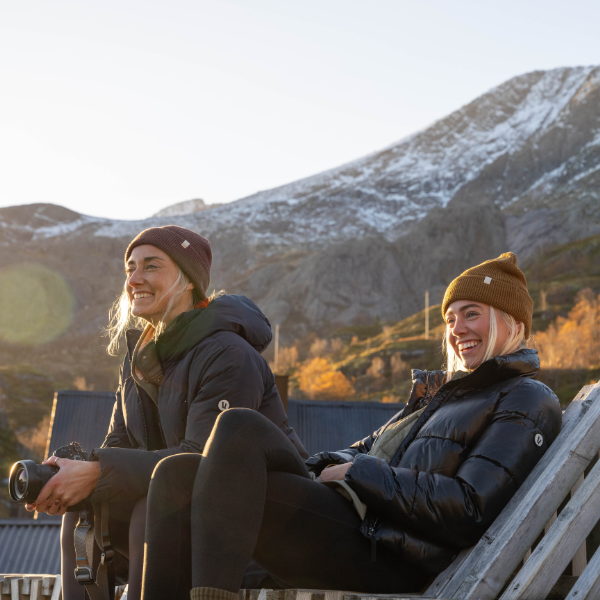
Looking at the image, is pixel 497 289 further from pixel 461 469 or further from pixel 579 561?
pixel 579 561

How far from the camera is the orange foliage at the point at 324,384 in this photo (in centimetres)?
4844

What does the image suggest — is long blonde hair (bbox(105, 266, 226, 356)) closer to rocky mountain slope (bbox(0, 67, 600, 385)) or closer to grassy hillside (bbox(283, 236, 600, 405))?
grassy hillside (bbox(283, 236, 600, 405))

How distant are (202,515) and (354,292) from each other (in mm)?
73103

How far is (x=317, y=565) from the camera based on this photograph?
2148 mm

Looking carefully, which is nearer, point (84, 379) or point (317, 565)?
point (317, 565)

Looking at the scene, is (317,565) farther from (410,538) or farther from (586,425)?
(586,425)

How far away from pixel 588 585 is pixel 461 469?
1.51ft

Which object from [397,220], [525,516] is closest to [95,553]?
[525,516]

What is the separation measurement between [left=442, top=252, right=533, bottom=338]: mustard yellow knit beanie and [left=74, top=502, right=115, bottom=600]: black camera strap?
1.58 metres

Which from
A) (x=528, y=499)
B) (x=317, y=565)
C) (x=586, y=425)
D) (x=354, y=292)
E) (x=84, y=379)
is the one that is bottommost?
(x=84, y=379)

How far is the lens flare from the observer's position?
80250mm

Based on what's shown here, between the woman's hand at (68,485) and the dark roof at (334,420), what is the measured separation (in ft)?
47.1

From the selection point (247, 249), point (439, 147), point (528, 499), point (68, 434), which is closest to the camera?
point (528, 499)

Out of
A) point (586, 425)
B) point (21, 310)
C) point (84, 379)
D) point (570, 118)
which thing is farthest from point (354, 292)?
point (586, 425)
